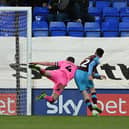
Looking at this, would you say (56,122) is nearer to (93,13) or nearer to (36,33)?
(36,33)

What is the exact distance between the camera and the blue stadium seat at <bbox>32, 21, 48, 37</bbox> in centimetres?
1040

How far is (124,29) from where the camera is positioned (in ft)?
35.3

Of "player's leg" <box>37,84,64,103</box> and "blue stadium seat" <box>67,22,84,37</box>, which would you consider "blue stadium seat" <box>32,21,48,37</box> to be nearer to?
"blue stadium seat" <box>67,22,84,37</box>

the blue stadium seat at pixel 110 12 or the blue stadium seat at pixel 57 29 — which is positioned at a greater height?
the blue stadium seat at pixel 110 12

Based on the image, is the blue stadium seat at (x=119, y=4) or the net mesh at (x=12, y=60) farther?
the blue stadium seat at (x=119, y=4)

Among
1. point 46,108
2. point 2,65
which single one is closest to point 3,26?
point 2,65

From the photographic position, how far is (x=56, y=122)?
723 cm

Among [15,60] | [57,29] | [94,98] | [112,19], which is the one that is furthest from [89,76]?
[112,19]

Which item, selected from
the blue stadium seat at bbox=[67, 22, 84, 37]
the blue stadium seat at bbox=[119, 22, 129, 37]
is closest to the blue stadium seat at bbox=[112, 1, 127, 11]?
the blue stadium seat at bbox=[119, 22, 129, 37]

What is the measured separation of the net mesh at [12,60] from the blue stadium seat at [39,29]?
1.60 ft

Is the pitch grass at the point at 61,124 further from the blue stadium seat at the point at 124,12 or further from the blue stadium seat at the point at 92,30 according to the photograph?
the blue stadium seat at the point at 124,12

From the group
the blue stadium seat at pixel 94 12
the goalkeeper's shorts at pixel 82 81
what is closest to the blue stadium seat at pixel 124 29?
the blue stadium seat at pixel 94 12

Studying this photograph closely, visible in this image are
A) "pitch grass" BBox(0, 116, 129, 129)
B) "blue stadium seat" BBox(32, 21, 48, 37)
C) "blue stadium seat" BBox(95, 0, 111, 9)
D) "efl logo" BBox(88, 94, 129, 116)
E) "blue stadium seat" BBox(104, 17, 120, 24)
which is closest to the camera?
"pitch grass" BBox(0, 116, 129, 129)

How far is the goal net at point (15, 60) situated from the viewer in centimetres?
983
